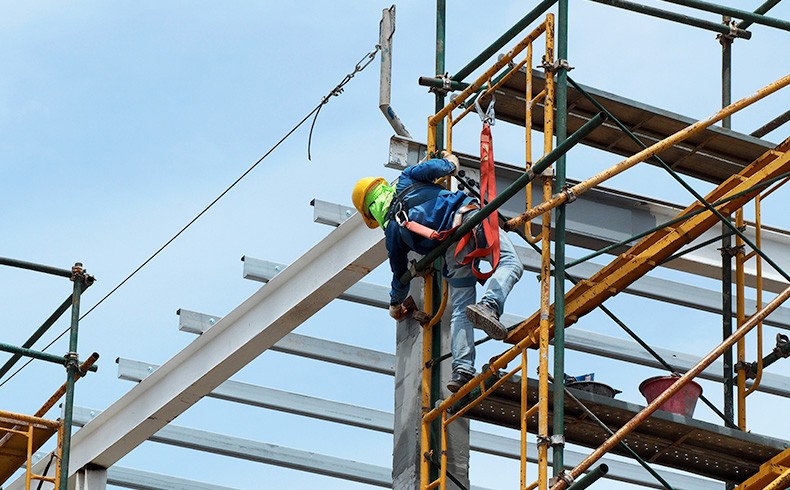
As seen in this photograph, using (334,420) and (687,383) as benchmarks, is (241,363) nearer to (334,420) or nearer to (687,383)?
(334,420)

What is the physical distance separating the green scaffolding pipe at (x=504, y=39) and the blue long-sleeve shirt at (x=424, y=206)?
39.2 inches

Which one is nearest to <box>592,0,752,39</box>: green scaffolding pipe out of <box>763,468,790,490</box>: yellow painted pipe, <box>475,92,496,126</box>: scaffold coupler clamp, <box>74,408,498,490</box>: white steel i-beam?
<box>475,92,496,126</box>: scaffold coupler clamp

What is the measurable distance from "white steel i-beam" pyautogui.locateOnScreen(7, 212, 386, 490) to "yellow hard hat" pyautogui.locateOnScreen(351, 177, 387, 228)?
610 millimetres

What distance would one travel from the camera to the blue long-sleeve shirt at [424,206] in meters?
13.9

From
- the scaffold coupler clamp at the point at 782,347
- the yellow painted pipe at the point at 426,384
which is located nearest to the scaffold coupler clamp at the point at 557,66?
the yellow painted pipe at the point at 426,384

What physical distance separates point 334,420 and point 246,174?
2.52m

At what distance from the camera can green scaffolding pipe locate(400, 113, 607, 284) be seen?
11875 mm

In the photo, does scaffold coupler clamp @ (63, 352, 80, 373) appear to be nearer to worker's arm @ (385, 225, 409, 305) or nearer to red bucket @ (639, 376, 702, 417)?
worker's arm @ (385, 225, 409, 305)

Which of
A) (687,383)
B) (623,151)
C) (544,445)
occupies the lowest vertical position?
(544,445)

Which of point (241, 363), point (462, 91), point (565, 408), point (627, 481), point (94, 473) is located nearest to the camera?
point (565, 408)

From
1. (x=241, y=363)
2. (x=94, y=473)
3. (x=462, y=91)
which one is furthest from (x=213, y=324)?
(x=462, y=91)

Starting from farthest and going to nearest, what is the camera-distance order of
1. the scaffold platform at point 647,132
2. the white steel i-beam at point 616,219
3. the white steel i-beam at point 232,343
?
1. the white steel i-beam at point 232,343
2. the white steel i-beam at point 616,219
3. the scaffold platform at point 647,132

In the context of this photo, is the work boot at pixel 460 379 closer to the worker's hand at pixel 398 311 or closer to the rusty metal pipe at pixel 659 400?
the rusty metal pipe at pixel 659 400

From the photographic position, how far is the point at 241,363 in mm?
16766
